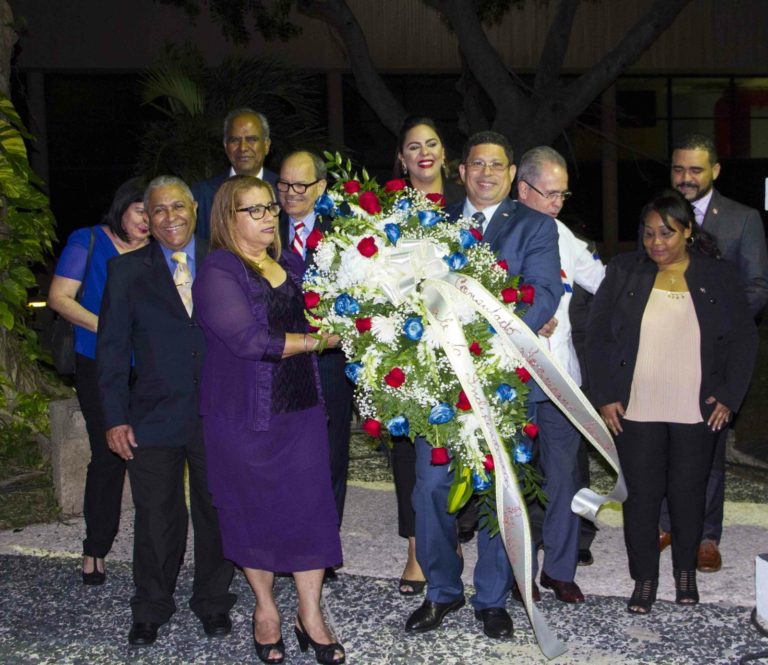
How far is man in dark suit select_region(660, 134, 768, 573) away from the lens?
551 centimetres

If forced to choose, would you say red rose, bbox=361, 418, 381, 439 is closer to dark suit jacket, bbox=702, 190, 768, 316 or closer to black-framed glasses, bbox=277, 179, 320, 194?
black-framed glasses, bbox=277, 179, 320, 194

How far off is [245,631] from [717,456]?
253cm

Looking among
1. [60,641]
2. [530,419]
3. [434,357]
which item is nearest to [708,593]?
[530,419]

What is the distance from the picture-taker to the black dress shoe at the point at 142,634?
4.68 metres

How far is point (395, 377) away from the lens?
4.11 meters

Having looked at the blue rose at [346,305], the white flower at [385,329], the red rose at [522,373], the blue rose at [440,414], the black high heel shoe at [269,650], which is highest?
the blue rose at [346,305]

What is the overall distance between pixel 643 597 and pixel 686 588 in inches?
8.8

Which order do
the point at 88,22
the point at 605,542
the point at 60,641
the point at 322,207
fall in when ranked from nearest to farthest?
the point at 322,207
the point at 60,641
the point at 605,542
the point at 88,22

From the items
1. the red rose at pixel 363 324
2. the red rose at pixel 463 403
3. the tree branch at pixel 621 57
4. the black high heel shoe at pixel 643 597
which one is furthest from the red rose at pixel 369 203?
the tree branch at pixel 621 57

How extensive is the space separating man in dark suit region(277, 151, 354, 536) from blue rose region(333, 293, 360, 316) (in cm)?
107

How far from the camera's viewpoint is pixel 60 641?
4.75m

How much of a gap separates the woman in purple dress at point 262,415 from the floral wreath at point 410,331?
19 centimetres

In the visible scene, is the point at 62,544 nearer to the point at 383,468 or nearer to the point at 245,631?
the point at 245,631

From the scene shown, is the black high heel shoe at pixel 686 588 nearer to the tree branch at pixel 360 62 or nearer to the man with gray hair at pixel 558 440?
the man with gray hair at pixel 558 440
